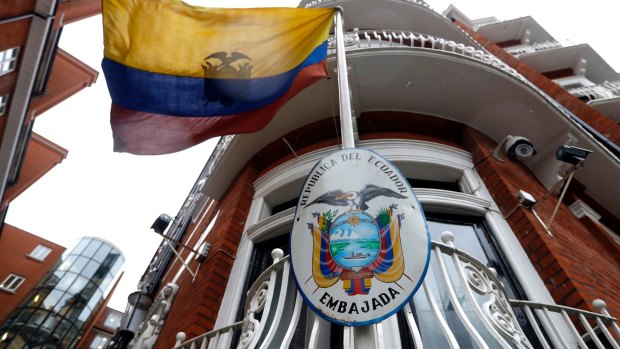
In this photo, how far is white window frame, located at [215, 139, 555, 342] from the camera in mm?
3914

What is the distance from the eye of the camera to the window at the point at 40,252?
1457 inches

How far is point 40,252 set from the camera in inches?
1486

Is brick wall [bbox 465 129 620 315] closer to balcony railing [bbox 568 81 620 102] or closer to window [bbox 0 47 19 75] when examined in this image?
balcony railing [bbox 568 81 620 102]

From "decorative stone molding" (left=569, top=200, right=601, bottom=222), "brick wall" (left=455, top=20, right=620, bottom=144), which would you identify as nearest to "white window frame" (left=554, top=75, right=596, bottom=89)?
"brick wall" (left=455, top=20, right=620, bottom=144)

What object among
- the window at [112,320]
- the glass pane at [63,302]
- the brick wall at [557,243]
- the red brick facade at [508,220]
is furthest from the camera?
the window at [112,320]

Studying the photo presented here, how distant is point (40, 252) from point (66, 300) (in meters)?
5.75

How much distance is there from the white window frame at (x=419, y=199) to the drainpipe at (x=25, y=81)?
11.4 m

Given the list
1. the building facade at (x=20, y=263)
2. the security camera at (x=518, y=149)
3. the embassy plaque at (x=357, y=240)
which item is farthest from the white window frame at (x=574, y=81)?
the building facade at (x=20, y=263)

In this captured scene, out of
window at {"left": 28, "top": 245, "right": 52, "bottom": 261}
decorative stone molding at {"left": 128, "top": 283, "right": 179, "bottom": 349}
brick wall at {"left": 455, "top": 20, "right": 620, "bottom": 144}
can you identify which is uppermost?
window at {"left": 28, "top": 245, "right": 52, "bottom": 261}

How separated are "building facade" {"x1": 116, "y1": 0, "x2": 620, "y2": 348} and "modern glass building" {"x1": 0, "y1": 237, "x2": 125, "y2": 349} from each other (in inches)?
1347

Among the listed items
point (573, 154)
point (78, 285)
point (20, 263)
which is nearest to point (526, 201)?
point (573, 154)

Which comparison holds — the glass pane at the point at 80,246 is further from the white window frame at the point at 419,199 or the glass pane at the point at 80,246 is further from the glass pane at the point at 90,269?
the white window frame at the point at 419,199

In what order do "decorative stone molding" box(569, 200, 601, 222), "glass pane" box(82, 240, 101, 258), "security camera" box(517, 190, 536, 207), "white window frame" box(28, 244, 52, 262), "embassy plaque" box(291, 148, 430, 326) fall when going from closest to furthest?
1. "embassy plaque" box(291, 148, 430, 326)
2. "security camera" box(517, 190, 536, 207)
3. "decorative stone molding" box(569, 200, 601, 222)
4. "white window frame" box(28, 244, 52, 262)
5. "glass pane" box(82, 240, 101, 258)

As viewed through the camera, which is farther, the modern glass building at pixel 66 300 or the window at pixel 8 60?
the modern glass building at pixel 66 300
